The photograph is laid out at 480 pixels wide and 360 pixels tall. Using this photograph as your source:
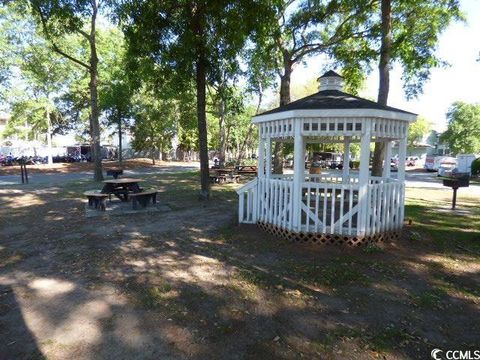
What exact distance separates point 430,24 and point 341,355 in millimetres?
12644

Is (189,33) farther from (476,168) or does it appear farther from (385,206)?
(476,168)

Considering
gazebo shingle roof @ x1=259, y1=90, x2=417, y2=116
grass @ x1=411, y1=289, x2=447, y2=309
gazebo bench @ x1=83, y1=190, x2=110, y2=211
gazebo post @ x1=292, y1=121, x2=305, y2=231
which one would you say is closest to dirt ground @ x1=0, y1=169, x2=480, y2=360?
grass @ x1=411, y1=289, x2=447, y2=309

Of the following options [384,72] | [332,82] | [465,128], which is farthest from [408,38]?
[465,128]

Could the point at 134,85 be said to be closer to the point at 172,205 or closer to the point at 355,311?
the point at 172,205

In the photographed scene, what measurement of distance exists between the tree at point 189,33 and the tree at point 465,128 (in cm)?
4645

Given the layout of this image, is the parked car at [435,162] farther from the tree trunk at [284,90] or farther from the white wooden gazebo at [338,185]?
the white wooden gazebo at [338,185]

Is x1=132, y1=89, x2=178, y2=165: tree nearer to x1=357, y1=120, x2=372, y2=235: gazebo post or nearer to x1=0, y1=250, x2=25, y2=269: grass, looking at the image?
x1=0, y1=250, x2=25, y2=269: grass

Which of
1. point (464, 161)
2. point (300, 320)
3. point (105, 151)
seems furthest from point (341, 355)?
point (105, 151)

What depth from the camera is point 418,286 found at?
4980 mm

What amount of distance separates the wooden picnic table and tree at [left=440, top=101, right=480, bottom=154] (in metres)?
49.6

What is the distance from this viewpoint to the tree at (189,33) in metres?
10.9

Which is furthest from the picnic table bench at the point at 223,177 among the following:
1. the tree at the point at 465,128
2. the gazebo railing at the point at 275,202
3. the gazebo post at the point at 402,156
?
the tree at the point at 465,128

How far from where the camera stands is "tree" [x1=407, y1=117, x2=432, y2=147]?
62.8m

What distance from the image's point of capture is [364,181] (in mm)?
6562
